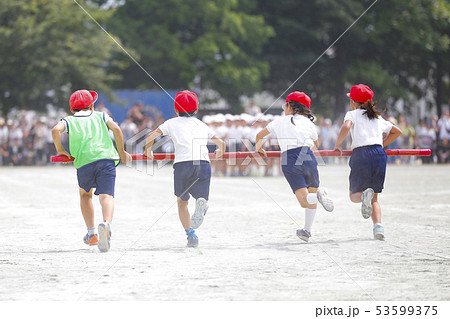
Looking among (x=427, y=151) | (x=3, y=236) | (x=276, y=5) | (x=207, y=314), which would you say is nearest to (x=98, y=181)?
(x=3, y=236)

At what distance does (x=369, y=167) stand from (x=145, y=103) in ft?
80.9

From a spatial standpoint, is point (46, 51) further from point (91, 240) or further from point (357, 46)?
point (91, 240)

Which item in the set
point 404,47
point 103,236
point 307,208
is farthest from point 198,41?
point 103,236

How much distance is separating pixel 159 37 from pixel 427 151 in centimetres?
2831

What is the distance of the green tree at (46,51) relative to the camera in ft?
104

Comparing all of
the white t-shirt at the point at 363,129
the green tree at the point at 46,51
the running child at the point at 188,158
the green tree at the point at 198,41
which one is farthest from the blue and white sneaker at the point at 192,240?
the green tree at the point at 198,41

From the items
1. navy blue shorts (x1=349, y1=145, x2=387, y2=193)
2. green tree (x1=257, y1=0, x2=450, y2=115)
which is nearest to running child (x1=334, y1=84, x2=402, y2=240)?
navy blue shorts (x1=349, y1=145, x2=387, y2=193)

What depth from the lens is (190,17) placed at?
120ft

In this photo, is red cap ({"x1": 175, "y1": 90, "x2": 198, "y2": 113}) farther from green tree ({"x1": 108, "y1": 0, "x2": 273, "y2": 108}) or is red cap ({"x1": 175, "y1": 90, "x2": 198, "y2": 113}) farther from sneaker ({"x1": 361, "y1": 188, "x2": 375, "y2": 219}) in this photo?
green tree ({"x1": 108, "y1": 0, "x2": 273, "y2": 108})

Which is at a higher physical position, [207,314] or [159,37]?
[159,37]

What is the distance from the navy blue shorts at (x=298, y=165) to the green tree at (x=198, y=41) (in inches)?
1101

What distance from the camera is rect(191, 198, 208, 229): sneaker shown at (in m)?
7.92

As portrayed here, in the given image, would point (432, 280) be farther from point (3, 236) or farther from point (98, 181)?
point (3, 236)

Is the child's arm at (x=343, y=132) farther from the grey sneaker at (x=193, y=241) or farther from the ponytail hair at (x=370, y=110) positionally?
the grey sneaker at (x=193, y=241)
